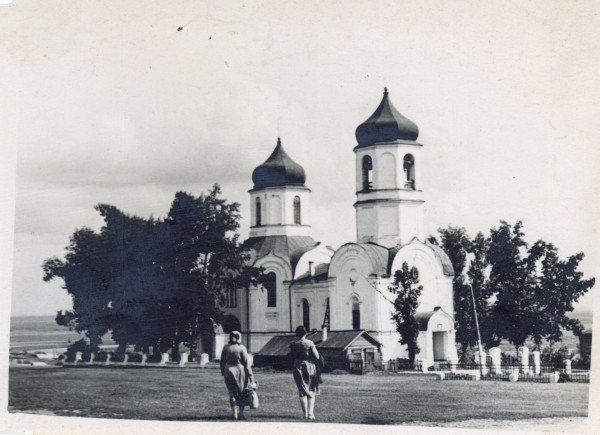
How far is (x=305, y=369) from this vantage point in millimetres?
13086

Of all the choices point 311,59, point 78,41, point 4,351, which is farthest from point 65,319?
point 311,59

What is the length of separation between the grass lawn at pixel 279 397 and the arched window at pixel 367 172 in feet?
11.9

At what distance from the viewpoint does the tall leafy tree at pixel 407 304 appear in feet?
54.6

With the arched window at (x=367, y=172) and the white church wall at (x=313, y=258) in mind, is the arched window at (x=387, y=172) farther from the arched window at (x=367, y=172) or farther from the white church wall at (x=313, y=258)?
the white church wall at (x=313, y=258)

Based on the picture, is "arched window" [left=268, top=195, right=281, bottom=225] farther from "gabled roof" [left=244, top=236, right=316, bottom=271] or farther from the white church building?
"gabled roof" [left=244, top=236, right=316, bottom=271]

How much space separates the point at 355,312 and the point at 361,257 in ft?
3.56

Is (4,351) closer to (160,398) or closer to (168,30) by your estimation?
(160,398)

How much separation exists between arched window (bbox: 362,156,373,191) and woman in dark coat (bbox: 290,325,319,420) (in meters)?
4.54

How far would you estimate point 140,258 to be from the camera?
15.6 m

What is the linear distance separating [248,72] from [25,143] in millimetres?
3652

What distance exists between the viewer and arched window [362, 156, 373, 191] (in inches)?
663

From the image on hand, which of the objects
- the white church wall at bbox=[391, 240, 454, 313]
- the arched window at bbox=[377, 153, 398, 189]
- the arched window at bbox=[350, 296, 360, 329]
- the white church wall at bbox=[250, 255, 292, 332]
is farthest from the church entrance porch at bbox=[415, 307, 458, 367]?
the white church wall at bbox=[250, 255, 292, 332]

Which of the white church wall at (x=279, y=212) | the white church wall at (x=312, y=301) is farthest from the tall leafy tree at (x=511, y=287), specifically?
the white church wall at (x=279, y=212)

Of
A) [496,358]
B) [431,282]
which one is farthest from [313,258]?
[496,358]
